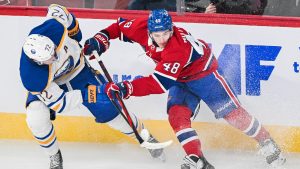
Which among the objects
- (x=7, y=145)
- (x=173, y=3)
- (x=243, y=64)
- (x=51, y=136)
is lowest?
(x=7, y=145)

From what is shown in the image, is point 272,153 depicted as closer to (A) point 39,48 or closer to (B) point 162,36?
(B) point 162,36

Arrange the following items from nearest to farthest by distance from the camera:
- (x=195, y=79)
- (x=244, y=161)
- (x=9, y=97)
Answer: (x=195, y=79), (x=244, y=161), (x=9, y=97)

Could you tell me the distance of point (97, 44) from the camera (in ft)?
13.8

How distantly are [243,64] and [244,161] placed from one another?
587mm

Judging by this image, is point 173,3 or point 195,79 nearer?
point 195,79

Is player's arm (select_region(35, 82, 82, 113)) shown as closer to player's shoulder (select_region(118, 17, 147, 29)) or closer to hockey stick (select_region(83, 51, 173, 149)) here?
hockey stick (select_region(83, 51, 173, 149))

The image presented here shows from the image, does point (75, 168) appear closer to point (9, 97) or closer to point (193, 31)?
point (9, 97)

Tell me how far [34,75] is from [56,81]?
1.05 feet

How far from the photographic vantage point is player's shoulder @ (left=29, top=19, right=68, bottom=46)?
13.0 feet

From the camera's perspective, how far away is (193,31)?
14.8ft

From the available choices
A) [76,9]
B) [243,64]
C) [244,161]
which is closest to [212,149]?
[244,161]

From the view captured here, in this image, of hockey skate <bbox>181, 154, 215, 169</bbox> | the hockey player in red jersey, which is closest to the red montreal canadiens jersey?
the hockey player in red jersey

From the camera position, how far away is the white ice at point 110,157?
4.39 m

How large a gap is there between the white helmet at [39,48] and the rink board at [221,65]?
2.45ft
